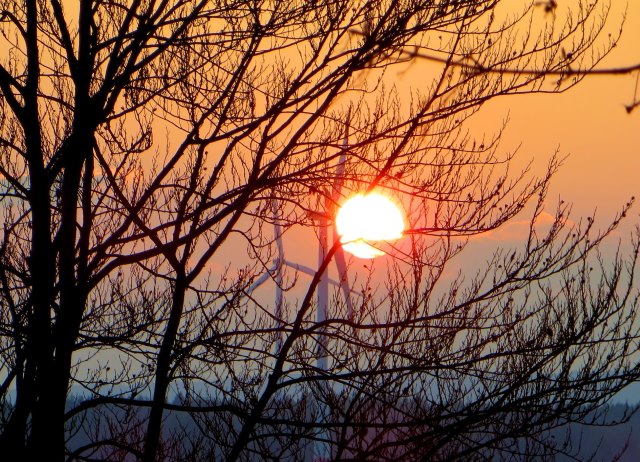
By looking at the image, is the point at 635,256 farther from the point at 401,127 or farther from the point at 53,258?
the point at 53,258

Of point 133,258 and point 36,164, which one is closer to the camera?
point 36,164

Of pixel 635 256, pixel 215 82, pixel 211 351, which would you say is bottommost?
pixel 211 351

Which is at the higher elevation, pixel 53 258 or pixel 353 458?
pixel 53 258

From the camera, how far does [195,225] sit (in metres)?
9.42

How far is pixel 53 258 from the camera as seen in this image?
8492 millimetres

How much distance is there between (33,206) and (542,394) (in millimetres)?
4894

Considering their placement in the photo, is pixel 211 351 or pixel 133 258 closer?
pixel 133 258

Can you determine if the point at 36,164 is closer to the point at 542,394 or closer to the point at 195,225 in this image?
the point at 195,225

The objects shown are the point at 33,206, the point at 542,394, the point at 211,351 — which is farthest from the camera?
the point at 211,351

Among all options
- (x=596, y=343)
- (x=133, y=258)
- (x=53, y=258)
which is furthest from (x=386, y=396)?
(x=53, y=258)

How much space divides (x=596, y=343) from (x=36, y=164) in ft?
18.3

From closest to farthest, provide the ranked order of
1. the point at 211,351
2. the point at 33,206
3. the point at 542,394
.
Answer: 1. the point at 33,206
2. the point at 542,394
3. the point at 211,351

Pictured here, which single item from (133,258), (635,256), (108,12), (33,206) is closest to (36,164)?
(33,206)

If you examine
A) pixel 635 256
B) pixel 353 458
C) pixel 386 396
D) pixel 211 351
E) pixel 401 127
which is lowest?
pixel 353 458
